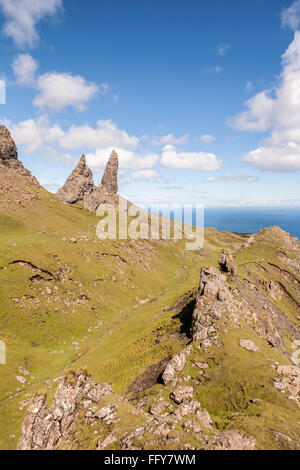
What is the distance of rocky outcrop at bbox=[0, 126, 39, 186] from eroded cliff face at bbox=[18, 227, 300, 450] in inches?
6084

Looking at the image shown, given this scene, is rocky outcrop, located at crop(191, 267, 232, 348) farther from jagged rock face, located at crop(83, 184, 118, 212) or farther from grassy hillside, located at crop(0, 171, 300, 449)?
jagged rock face, located at crop(83, 184, 118, 212)

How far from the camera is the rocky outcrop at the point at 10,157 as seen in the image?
15800 cm

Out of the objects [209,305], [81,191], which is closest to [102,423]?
[209,305]

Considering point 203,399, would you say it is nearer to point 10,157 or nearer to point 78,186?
point 78,186

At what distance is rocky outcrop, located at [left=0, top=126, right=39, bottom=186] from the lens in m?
158

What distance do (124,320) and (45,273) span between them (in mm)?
32438

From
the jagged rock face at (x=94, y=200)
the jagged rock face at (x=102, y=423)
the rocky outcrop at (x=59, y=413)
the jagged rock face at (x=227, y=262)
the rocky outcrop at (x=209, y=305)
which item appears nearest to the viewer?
the jagged rock face at (x=102, y=423)

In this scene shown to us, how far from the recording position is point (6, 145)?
16100 centimetres

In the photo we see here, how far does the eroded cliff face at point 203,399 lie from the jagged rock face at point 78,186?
14667 cm

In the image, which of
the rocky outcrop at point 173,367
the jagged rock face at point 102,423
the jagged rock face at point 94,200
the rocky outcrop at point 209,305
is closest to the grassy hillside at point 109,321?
the rocky outcrop at point 173,367

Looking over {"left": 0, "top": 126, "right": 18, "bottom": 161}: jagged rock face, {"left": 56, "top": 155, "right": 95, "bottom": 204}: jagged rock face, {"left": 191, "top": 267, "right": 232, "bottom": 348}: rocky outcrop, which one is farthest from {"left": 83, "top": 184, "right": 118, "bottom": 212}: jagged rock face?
{"left": 191, "top": 267, "right": 232, "bottom": 348}: rocky outcrop

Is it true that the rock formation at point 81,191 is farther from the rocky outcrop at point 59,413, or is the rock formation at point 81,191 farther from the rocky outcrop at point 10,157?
the rocky outcrop at point 59,413

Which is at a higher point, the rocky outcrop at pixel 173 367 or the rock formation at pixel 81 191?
the rock formation at pixel 81 191
